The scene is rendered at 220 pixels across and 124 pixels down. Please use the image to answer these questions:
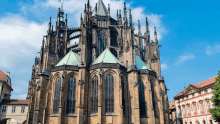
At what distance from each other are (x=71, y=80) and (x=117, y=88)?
7.41 m

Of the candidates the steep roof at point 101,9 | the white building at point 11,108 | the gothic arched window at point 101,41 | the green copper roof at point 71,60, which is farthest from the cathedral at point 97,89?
the white building at point 11,108

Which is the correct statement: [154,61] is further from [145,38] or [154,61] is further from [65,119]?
[65,119]

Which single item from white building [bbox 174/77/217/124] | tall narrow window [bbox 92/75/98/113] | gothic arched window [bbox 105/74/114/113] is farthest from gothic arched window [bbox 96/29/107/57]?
white building [bbox 174/77/217/124]

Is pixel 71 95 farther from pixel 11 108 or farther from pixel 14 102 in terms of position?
pixel 14 102

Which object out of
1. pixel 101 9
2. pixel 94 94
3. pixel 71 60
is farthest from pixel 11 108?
pixel 101 9

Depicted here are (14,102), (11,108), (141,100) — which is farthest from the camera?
(14,102)

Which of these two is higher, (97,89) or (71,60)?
(71,60)

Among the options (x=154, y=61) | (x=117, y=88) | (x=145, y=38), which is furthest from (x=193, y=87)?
(x=117, y=88)

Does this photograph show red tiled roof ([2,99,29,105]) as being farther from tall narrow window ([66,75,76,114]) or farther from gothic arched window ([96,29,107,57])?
gothic arched window ([96,29,107,57])

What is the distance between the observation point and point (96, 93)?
29.1m

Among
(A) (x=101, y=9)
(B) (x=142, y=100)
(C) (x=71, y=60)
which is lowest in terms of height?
(B) (x=142, y=100)

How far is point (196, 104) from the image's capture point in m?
35.9

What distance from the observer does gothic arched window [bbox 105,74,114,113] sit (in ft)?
92.0

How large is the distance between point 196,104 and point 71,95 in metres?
23.4
